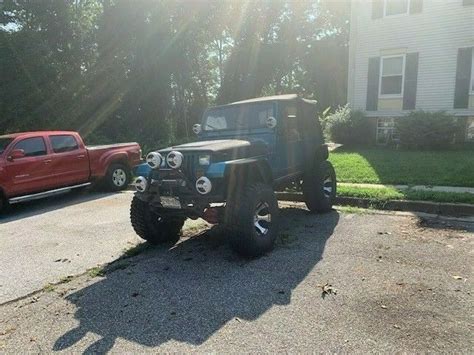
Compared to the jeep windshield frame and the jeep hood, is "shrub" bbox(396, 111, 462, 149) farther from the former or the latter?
the jeep hood

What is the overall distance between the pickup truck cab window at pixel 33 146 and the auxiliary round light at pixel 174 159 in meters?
5.35

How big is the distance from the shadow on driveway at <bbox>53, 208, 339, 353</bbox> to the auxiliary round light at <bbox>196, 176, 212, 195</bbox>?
3.05 ft

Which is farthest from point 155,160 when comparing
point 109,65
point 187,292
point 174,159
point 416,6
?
point 109,65

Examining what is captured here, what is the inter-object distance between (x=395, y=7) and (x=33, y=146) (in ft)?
44.9

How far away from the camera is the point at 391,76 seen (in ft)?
51.0

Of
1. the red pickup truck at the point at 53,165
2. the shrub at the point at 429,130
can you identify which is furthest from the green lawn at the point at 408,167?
the red pickup truck at the point at 53,165

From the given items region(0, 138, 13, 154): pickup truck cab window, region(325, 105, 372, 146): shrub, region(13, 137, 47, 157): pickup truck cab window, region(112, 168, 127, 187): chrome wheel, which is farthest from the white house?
region(0, 138, 13, 154): pickup truck cab window

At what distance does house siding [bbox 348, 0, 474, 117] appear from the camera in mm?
14062

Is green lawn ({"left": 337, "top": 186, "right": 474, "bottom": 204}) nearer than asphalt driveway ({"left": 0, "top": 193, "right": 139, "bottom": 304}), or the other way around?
asphalt driveway ({"left": 0, "top": 193, "right": 139, "bottom": 304})

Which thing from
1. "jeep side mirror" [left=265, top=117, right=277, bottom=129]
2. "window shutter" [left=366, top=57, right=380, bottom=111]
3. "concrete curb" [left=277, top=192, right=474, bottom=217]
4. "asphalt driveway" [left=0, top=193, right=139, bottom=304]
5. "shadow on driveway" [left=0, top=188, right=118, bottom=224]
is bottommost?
"shadow on driveway" [left=0, top=188, right=118, bottom=224]

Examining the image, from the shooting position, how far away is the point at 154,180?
505 cm

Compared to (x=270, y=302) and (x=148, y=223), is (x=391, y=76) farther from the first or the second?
(x=270, y=302)

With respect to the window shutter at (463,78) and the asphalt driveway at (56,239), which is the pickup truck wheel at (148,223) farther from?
the window shutter at (463,78)

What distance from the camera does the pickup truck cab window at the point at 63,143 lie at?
30.2 feet
